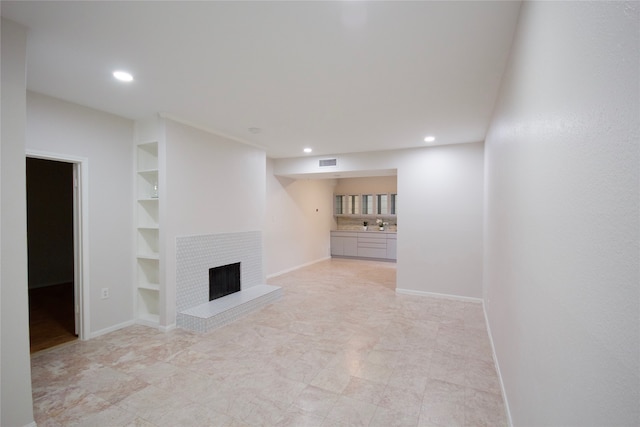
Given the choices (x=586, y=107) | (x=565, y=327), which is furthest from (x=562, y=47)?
(x=565, y=327)

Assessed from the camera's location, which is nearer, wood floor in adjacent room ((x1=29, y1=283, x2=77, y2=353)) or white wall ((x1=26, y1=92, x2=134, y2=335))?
white wall ((x1=26, y1=92, x2=134, y2=335))

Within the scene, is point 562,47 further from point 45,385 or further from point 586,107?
point 45,385

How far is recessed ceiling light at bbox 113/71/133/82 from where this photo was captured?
2.54m

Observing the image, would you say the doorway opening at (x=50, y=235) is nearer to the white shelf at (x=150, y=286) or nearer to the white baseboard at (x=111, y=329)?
the white baseboard at (x=111, y=329)

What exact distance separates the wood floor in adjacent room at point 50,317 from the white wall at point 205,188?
3.73 feet

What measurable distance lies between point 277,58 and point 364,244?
6925 mm

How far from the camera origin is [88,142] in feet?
11.3

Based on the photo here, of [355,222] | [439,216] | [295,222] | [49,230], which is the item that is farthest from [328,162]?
[49,230]

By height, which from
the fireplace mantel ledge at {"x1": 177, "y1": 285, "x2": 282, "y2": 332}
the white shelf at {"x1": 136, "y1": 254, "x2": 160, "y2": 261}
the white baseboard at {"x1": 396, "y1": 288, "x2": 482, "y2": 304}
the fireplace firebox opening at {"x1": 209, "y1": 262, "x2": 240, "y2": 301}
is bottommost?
the white baseboard at {"x1": 396, "y1": 288, "x2": 482, "y2": 304}

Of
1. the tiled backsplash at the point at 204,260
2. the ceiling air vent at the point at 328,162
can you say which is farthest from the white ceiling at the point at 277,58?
the ceiling air vent at the point at 328,162

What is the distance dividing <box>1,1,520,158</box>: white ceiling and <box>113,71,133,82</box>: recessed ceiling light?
0.21ft

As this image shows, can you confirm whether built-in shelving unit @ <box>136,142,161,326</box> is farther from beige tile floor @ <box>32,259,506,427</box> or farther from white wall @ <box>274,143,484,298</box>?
white wall @ <box>274,143,484,298</box>

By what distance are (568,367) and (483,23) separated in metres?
1.88

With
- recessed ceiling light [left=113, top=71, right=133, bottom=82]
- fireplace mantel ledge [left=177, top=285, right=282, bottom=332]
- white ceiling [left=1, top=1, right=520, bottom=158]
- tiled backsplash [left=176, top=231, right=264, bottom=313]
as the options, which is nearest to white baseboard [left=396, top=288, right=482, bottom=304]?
fireplace mantel ledge [left=177, top=285, right=282, bottom=332]
